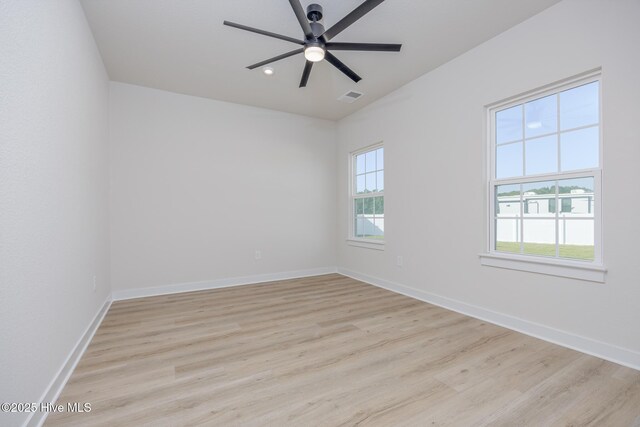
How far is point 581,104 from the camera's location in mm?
2270

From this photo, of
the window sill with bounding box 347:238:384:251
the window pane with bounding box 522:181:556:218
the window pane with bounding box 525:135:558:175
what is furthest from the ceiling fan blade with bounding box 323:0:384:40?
the window sill with bounding box 347:238:384:251

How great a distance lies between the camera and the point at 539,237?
98.9 inches

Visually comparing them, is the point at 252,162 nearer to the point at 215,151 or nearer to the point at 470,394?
the point at 215,151

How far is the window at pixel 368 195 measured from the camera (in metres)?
4.34

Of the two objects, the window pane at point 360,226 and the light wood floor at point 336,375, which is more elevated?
the window pane at point 360,226

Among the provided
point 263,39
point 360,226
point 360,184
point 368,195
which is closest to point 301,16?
point 263,39

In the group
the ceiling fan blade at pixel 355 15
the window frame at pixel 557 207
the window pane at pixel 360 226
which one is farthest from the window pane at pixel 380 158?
the ceiling fan blade at pixel 355 15

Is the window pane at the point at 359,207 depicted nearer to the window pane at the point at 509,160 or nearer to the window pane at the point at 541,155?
the window pane at the point at 509,160

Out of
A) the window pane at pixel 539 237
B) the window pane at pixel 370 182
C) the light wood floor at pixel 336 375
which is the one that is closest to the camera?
the light wood floor at pixel 336 375

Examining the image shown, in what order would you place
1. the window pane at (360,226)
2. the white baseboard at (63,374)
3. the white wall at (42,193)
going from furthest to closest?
the window pane at (360,226)
the white baseboard at (63,374)
the white wall at (42,193)

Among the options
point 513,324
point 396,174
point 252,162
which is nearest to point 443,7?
point 396,174

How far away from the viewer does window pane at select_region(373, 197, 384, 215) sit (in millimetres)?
4281

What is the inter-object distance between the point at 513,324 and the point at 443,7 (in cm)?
281

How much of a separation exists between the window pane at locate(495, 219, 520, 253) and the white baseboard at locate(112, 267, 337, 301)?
9.42 ft
